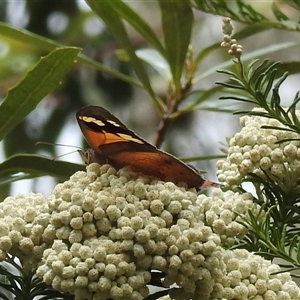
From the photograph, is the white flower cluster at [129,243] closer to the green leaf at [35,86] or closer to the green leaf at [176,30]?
the green leaf at [35,86]

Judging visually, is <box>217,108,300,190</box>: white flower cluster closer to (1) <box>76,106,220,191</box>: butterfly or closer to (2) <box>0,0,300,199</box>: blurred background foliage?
(1) <box>76,106,220,191</box>: butterfly

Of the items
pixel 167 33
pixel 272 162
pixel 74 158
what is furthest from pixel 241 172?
pixel 74 158

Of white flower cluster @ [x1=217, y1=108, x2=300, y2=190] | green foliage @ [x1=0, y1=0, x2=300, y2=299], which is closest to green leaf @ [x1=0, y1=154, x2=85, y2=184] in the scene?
green foliage @ [x1=0, y1=0, x2=300, y2=299]

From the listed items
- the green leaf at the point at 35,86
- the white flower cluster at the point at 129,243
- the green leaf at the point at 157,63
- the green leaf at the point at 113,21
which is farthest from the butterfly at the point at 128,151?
the green leaf at the point at 157,63

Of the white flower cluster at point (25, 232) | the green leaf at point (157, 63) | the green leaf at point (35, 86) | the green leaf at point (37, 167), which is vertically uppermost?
the green leaf at point (157, 63)

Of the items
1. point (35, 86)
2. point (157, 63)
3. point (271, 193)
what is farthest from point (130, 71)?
point (271, 193)

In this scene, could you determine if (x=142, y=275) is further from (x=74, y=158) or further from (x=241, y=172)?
(x=74, y=158)

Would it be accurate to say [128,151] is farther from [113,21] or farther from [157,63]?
[157,63]
